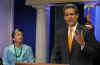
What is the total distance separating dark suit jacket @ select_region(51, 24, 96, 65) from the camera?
201 centimetres

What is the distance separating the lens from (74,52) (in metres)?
2.05

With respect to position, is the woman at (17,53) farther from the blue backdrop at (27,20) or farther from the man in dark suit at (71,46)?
the blue backdrop at (27,20)

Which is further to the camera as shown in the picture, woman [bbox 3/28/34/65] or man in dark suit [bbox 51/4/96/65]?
woman [bbox 3/28/34/65]

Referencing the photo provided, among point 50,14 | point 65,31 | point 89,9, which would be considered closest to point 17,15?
point 50,14

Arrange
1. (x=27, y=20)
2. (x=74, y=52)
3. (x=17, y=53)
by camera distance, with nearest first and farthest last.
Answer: (x=74, y=52) < (x=17, y=53) < (x=27, y=20)

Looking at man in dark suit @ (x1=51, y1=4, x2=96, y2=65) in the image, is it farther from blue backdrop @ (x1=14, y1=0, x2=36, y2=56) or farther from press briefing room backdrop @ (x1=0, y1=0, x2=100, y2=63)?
blue backdrop @ (x1=14, y1=0, x2=36, y2=56)

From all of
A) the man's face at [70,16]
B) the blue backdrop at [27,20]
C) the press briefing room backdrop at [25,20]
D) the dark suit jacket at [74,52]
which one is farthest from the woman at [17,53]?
the blue backdrop at [27,20]

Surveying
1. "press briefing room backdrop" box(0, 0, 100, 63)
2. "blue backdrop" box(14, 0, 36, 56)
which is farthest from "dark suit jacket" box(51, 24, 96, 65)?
"blue backdrop" box(14, 0, 36, 56)

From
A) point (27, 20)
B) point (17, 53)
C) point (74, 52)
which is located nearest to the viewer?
point (74, 52)

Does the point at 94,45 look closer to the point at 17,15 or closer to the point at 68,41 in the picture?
the point at 68,41

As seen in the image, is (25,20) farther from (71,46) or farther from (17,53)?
(71,46)

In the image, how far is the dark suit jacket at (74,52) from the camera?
2014 mm

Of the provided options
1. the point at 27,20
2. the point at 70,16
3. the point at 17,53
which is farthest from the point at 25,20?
the point at 70,16

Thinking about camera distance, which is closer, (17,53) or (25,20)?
(17,53)
